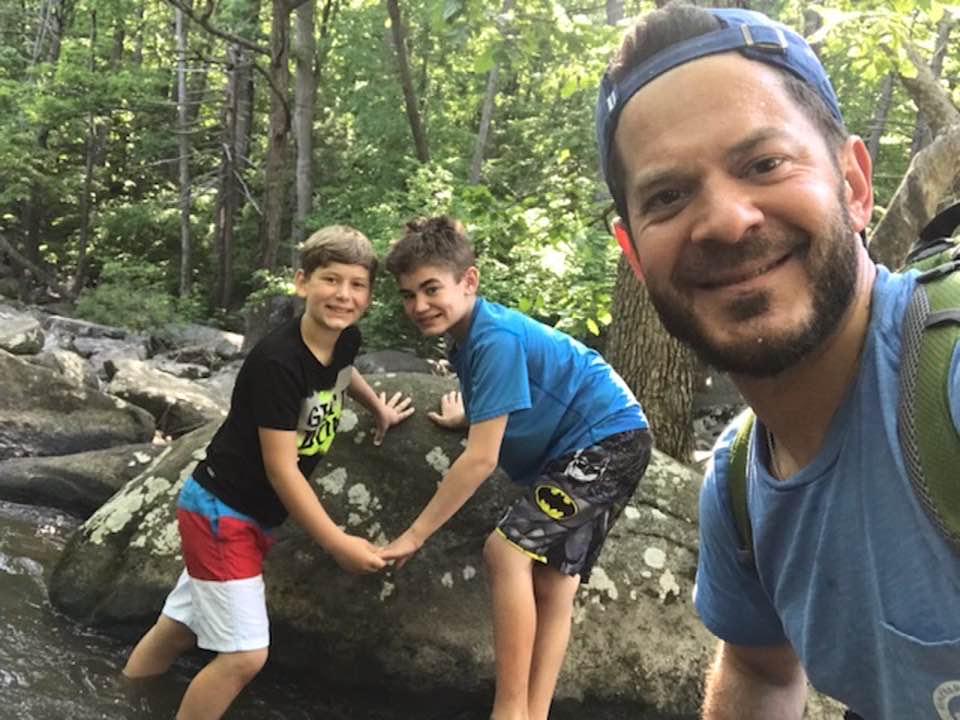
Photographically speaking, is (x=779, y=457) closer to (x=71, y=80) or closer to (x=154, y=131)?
(x=71, y=80)

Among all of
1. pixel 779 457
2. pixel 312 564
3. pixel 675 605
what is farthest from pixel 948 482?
pixel 312 564

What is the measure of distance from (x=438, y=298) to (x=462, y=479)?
732mm

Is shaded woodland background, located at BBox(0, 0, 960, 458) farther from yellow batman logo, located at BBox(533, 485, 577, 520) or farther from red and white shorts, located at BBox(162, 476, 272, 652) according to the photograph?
red and white shorts, located at BBox(162, 476, 272, 652)

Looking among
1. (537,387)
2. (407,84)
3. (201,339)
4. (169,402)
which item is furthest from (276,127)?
(537,387)

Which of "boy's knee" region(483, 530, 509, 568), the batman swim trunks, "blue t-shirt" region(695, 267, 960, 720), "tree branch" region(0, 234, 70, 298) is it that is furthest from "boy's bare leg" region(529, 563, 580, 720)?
"tree branch" region(0, 234, 70, 298)

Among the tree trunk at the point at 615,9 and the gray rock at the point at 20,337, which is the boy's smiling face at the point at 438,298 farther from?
the tree trunk at the point at 615,9

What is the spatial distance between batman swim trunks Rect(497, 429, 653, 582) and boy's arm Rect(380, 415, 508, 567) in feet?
0.69

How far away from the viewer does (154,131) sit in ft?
72.8

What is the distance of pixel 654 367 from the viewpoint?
5332mm

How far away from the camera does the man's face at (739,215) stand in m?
1.18

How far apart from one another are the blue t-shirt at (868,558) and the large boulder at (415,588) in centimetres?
236

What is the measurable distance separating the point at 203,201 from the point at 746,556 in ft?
73.8

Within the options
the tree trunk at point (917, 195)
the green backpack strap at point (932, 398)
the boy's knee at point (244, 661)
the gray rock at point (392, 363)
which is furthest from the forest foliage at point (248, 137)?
the green backpack strap at point (932, 398)

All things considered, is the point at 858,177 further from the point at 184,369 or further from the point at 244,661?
the point at 184,369
